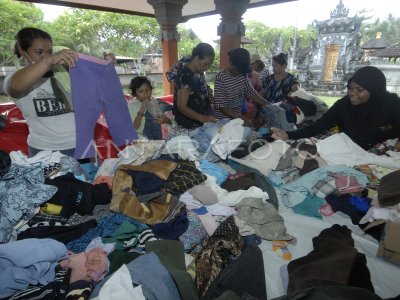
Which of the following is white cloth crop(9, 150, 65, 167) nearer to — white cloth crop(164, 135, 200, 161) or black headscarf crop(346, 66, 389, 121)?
white cloth crop(164, 135, 200, 161)

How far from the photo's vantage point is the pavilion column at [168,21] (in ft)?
21.6

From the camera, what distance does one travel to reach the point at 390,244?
50.2 inches

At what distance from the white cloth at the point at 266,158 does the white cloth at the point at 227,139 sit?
9 cm

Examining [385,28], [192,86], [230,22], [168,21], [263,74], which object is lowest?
[192,86]

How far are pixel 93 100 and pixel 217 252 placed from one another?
56.1 inches

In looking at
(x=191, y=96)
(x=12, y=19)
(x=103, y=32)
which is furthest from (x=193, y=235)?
(x=103, y=32)

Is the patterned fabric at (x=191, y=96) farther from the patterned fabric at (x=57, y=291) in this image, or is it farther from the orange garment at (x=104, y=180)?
the patterned fabric at (x=57, y=291)

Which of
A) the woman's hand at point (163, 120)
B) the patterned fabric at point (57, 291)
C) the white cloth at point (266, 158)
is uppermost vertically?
the woman's hand at point (163, 120)

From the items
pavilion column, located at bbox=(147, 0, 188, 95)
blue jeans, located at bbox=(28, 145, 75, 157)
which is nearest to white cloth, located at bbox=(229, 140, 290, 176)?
blue jeans, located at bbox=(28, 145, 75, 157)

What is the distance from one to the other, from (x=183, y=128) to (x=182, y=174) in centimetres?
106

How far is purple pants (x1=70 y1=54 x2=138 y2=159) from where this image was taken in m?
1.78

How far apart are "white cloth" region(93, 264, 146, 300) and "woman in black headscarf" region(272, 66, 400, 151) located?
1811 mm

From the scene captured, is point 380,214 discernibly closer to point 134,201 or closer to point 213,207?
point 213,207

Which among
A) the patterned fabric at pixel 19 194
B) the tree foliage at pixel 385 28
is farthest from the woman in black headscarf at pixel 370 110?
the tree foliage at pixel 385 28
